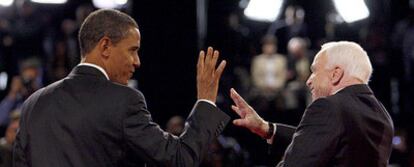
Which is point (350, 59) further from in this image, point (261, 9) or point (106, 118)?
point (261, 9)

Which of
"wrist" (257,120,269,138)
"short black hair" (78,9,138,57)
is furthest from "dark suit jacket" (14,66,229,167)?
"wrist" (257,120,269,138)

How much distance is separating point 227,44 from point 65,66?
8.10 ft

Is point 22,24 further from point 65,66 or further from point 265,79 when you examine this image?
point 265,79

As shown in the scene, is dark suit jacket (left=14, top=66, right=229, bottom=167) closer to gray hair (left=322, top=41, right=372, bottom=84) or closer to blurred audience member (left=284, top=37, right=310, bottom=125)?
gray hair (left=322, top=41, right=372, bottom=84)

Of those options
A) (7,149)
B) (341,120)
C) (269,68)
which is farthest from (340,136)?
(269,68)

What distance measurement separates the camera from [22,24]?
11414 millimetres

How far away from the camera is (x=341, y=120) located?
352cm

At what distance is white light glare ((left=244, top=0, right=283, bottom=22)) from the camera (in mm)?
13133

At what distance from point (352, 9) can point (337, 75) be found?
8655 millimetres

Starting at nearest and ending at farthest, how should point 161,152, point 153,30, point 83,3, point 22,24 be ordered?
point 161,152 < point 153,30 < point 22,24 < point 83,3

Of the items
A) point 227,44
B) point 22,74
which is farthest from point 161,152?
point 227,44

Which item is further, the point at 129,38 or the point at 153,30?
the point at 153,30

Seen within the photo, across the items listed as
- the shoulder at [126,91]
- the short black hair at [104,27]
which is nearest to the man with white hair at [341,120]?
the shoulder at [126,91]

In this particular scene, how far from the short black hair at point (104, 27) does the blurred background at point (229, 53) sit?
15.3 feet
